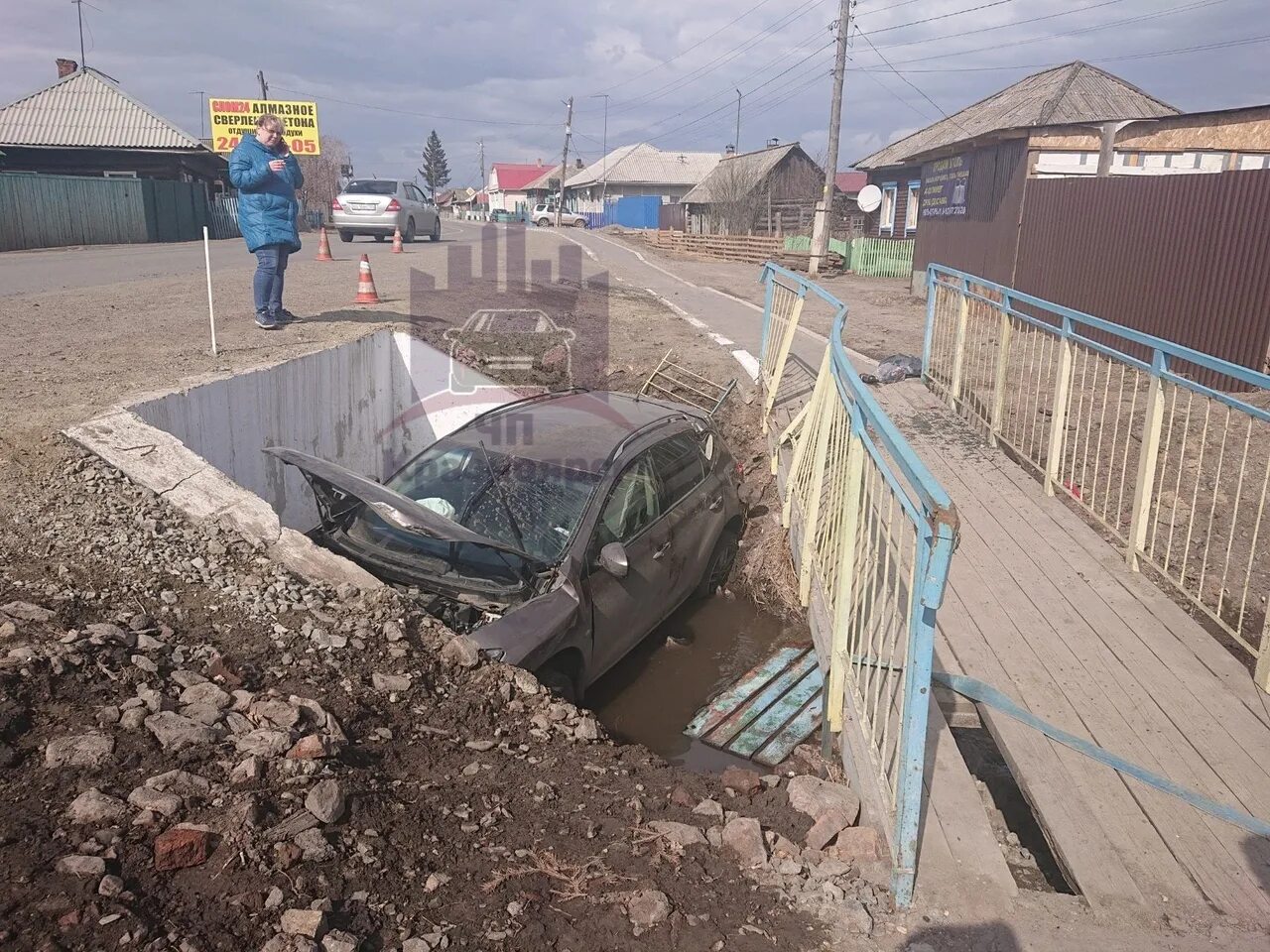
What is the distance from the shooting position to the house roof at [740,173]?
41.4 m

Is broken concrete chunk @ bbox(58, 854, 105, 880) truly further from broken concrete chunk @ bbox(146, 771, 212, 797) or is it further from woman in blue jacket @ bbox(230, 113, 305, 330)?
woman in blue jacket @ bbox(230, 113, 305, 330)

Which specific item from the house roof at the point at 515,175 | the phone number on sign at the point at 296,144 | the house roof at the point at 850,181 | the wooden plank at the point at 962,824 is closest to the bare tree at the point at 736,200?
the house roof at the point at 850,181

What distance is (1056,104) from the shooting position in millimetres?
19844

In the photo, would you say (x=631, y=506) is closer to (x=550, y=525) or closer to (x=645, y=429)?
(x=550, y=525)

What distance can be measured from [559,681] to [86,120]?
3388 cm

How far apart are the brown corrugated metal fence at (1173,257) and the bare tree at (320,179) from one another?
1836 inches

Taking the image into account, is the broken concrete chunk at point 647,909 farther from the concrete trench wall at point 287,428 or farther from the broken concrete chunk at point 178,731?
the concrete trench wall at point 287,428

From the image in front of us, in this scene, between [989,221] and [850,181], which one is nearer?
[989,221]

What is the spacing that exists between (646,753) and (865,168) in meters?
28.9

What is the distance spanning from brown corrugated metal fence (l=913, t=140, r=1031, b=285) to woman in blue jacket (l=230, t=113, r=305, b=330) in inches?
474

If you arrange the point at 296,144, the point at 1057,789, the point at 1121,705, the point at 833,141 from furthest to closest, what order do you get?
the point at 296,144
the point at 833,141
the point at 1121,705
the point at 1057,789

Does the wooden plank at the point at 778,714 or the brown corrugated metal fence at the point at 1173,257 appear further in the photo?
the brown corrugated metal fence at the point at 1173,257

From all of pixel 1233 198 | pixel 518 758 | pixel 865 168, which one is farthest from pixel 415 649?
pixel 865 168

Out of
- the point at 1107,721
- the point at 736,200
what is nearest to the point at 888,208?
the point at 736,200
